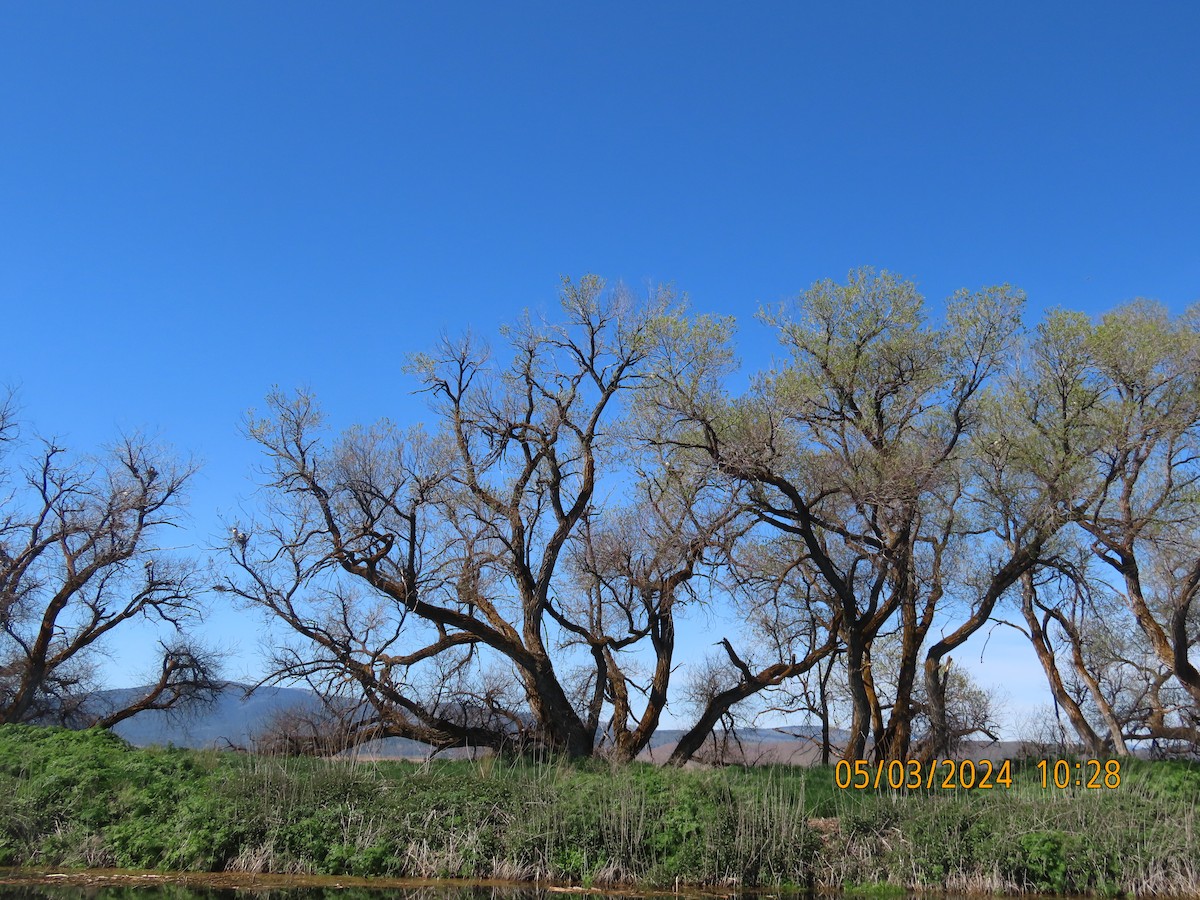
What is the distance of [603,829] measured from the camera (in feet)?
43.8

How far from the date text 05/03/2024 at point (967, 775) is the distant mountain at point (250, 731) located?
123 inches

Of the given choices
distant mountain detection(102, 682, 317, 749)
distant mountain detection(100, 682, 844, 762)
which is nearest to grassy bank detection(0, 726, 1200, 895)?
distant mountain detection(100, 682, 844, 762)

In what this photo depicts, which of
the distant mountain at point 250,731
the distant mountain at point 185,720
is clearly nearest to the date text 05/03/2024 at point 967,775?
the distant mountain at point 250,731

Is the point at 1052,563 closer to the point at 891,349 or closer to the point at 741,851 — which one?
the point at 891,349

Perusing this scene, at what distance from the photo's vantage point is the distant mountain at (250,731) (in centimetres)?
2083

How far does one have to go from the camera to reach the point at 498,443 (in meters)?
20.7

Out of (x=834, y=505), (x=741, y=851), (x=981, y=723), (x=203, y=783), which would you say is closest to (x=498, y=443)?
(x=834, y=505)

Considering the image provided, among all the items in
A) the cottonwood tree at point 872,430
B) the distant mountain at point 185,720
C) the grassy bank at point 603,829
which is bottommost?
the grassy bank at point 603,829

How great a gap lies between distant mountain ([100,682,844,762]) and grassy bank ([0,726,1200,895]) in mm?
4310

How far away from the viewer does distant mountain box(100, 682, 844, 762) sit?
68.3ft
